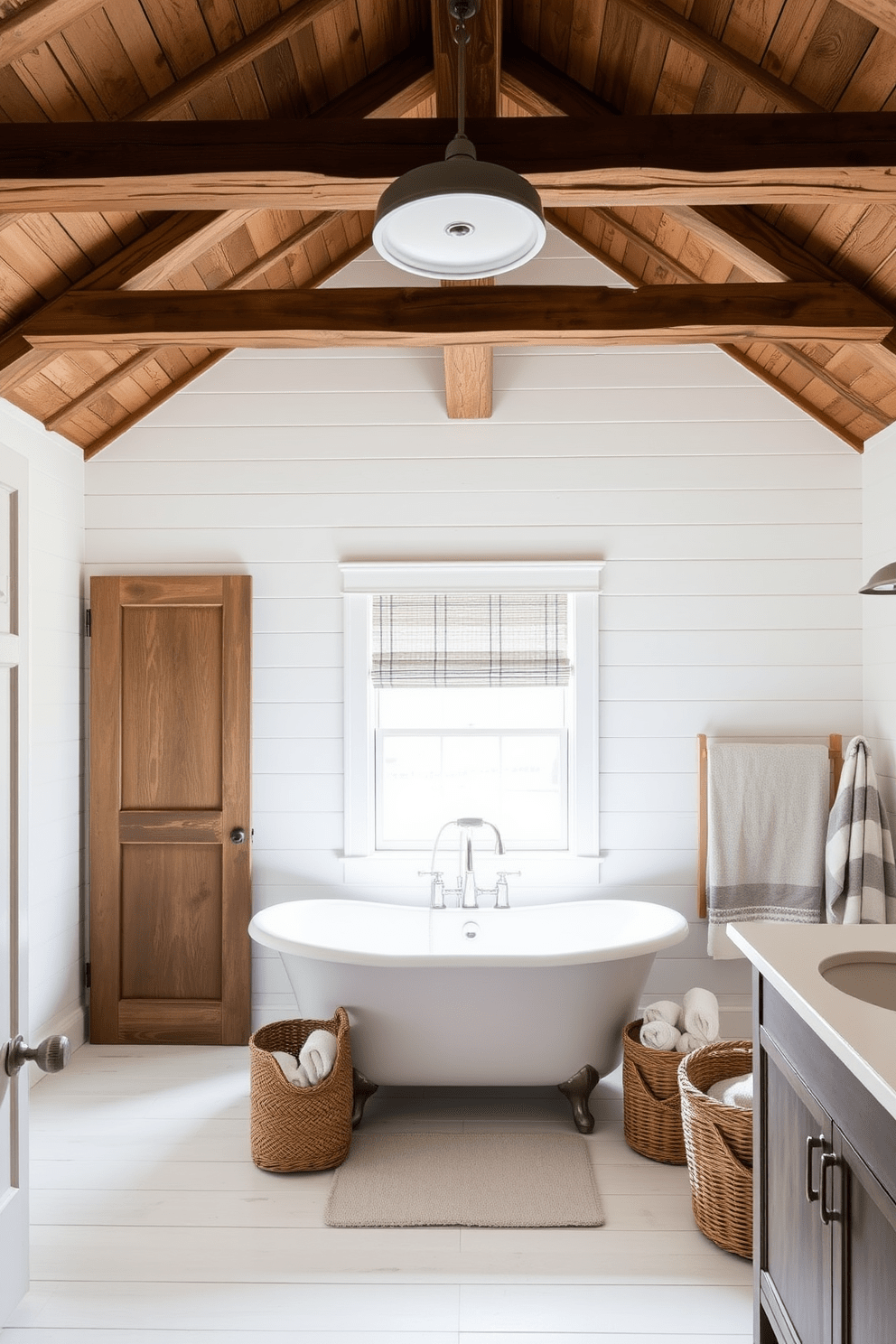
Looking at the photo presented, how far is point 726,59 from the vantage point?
2.67m

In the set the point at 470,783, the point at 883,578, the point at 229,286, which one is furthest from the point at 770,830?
the point at 229,286

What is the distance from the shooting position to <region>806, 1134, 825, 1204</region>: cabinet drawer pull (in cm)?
166

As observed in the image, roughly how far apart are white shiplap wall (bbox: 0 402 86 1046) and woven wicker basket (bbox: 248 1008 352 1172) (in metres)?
1.07

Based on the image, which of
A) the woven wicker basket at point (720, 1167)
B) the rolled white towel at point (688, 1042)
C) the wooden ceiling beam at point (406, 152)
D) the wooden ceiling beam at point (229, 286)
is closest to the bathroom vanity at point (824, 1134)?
the woven wicker basket at point (720, 1167)

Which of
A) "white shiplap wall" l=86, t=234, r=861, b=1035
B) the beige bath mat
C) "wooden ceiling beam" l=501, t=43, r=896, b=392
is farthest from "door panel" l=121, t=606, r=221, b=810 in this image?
"wooden ceiling beam" l=501, t=43, r=896, b=392

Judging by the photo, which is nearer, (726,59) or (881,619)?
(726,59)

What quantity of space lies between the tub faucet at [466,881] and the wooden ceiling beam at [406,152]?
2.42 m

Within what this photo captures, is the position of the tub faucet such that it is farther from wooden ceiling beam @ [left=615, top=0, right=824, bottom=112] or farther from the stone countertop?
wooden ceiling beam @ [left=615, top=0, right=824, bottom=112]

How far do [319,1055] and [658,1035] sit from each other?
1083 millimetres

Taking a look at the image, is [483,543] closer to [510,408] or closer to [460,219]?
[510,408]

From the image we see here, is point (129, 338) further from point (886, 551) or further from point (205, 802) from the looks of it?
point (886, 551)

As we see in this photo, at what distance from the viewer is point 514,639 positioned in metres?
4.22

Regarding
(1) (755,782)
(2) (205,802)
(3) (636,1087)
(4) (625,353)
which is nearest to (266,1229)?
(3) (636,1087)

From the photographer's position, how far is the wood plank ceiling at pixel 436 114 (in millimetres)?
2477
